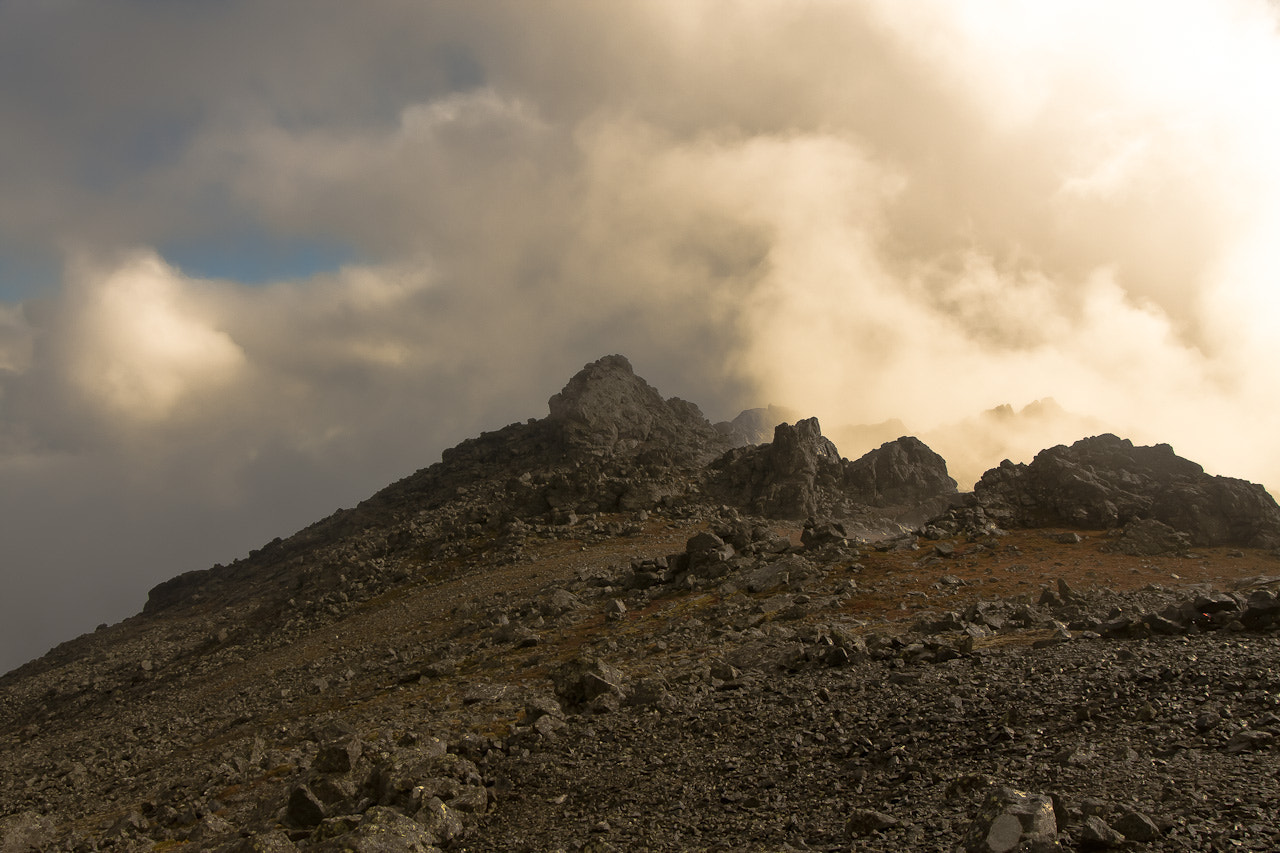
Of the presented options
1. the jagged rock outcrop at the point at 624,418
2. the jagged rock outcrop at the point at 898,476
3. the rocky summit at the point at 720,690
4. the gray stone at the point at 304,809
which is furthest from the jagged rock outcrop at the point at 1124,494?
the gray stone at the point at 304,809

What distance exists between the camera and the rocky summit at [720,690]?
491 inches

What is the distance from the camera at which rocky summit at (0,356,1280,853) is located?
12477 millimetres

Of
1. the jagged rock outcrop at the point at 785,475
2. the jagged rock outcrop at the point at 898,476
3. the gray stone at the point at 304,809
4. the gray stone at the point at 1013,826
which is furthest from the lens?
the jagged rock outcrop at the point at 898,476

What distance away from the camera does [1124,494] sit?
45562 mm

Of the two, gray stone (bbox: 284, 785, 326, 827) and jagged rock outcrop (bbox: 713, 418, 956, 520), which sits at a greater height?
jagged rock outcrop (bbox: 713, 418, 956, 520)

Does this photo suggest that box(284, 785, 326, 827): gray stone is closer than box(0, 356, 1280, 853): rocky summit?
No

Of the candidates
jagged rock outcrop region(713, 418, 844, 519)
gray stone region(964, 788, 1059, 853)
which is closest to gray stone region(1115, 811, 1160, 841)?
gray stone region(964, 788, 1059, 853)

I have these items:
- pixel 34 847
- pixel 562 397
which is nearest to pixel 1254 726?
pixel 34 847

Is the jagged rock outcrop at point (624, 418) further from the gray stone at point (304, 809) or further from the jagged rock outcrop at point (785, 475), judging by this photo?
the gray stone at point (304, 809)

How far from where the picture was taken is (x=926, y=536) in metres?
43.2

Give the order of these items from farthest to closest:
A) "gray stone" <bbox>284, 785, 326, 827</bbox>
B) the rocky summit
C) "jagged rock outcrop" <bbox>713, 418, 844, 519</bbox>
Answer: "jagged rock outcrop" <bbox>713, 418, 844, 519</bbox>
"gray stone" <bbox>284, 785, 326, 827</bbox>
the rocky summit

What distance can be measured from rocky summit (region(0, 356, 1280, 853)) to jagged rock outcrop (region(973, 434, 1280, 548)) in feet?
0.69

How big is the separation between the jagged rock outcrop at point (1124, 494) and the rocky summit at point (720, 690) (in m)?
0.21

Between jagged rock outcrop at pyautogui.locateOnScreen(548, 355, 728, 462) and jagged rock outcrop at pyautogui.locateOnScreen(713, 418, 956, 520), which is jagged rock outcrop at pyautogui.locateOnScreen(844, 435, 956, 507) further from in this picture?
jagged rock outcrop at pyautogui.locateOnScreen(548, 355, 728, 462)
